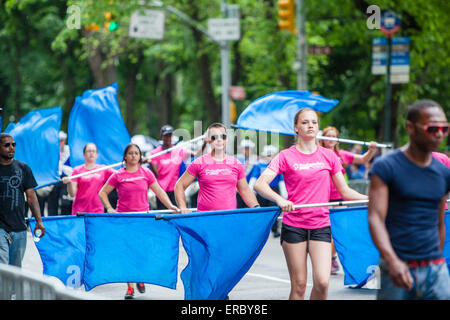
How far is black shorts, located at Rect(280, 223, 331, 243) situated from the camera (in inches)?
261

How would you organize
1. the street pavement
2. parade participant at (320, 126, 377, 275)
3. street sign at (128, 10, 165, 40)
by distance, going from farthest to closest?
street sign at (128, 10, 165, 40), parade participant at (320, 126, 377, 275), the street pavement

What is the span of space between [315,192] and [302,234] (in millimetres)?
357

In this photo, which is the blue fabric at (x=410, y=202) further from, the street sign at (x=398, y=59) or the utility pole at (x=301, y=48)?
the utility pole at (x=301, y=48)

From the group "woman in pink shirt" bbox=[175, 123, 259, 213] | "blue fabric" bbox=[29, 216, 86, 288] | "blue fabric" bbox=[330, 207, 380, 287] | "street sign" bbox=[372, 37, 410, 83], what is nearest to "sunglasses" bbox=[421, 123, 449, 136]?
"blue fabric" bbox=[330, 207, 380, 287]

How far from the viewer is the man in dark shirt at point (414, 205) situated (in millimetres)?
4609

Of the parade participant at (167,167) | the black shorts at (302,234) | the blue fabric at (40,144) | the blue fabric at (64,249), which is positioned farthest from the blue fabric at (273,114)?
the black shorts at (302,234)

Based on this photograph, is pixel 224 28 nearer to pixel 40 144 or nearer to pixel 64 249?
pixel 40 144

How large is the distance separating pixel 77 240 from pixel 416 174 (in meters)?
4.85

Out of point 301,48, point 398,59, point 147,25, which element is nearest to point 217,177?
point 398,59

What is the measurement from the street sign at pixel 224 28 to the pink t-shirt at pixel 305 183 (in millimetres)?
17470

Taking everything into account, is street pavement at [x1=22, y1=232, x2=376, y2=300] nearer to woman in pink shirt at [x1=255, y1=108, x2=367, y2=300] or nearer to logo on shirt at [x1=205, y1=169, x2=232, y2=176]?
logo on shirt at [x1=205, y1=169, x2=232, y2=176]

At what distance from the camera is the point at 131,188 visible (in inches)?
371

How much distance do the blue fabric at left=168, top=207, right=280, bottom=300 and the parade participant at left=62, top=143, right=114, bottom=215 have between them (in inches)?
143
